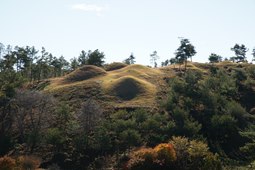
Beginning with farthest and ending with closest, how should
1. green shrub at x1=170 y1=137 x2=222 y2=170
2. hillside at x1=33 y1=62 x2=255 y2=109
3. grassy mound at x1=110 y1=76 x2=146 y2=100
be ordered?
grassy mound at x1=110 y1=76 x2=146 y2=100, hillside at x1=33 y1=62 x2=255 y2=109, green shrub at x1=170 y1=137 x2=222 y2=170

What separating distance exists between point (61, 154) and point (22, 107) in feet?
51.2

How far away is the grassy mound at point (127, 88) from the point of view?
95100 mm

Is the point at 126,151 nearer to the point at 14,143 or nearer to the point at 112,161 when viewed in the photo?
the point at 112,161

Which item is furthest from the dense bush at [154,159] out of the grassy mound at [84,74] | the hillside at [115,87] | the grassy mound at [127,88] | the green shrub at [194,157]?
the grassy mound at [84,74]

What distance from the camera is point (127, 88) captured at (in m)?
99.1

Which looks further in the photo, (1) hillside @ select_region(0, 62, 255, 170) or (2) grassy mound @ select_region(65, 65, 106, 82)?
(2) grassy mound @ select_region(65, 65, 106, 82)

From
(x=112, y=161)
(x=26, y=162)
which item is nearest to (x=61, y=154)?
(x=112, y=161)

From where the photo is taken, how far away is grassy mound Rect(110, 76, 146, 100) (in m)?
95.1

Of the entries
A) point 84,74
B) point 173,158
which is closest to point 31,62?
point 84,74

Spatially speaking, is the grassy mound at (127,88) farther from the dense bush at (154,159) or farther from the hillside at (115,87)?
the dense bush at (154,159)

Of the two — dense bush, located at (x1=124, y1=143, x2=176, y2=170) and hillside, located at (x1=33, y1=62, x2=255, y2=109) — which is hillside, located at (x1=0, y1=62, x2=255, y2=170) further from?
hillside, located at (x1=33, y1=62, x2=255, y2=109)

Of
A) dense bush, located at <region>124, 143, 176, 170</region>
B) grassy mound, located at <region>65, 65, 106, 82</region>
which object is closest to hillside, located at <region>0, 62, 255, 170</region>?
dense bush, located at <region>124, 143, 176, 170</region>

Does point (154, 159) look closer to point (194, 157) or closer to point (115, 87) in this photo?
point (194, 157)

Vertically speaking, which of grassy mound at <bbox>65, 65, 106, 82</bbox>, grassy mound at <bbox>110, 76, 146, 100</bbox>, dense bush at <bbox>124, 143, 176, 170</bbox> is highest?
grassy mound at <bbox>65, 65, 106, 82</bbox>
